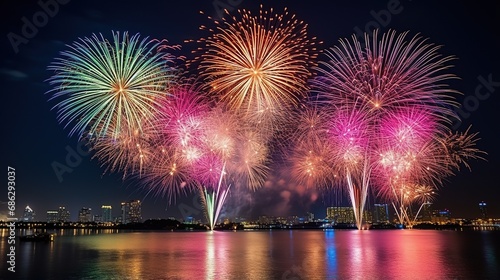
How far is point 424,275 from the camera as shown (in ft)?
69.9

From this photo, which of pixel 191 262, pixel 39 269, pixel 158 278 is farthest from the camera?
pixel 191 262

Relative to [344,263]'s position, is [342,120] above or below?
above

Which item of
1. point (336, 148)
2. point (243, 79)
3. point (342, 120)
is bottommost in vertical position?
point (336, 148)

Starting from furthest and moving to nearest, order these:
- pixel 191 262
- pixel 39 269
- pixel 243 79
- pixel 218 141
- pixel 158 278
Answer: pixel 218 141
pixel 243 79
pixel 191 262
pixel 39 269
pixel 158 278

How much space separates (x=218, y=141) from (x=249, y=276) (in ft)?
61.9

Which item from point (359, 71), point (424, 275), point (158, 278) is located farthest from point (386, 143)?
point (158, 278)

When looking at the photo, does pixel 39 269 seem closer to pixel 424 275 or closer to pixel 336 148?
pixel 424 275

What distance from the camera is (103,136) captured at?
35.3 m

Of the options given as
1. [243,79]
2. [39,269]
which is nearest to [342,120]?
[243,79]

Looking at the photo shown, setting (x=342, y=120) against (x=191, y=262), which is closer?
(x=191, y=262)

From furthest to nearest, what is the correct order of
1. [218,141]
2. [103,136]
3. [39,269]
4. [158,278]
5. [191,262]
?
[218,141], [103,136], [191,262], [39,269], [158,278]

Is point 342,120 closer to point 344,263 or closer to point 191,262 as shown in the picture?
point 344,263

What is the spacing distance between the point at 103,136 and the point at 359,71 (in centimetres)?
2345

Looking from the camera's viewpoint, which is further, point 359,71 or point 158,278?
point 359,71
